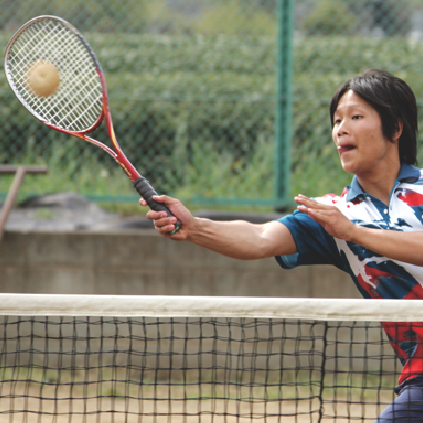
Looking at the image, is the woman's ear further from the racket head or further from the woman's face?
the racket head

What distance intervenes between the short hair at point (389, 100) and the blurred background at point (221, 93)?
2.73 m

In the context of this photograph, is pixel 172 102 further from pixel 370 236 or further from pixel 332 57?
pixel 370 236

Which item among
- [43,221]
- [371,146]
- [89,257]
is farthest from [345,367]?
[371,146]

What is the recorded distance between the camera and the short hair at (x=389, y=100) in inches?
84.2

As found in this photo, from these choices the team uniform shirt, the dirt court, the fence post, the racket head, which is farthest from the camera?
the fence post

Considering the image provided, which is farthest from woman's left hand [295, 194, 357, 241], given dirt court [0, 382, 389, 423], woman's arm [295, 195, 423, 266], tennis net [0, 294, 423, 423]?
dirt court [0, 382, 389, 423]

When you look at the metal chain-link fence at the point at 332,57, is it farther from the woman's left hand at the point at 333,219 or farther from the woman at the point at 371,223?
the woman's left hand at the point at 333,219

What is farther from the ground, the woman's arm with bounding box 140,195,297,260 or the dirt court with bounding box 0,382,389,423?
the woman's arm with bounding box 140,195,297,260

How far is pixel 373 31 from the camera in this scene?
510 cm

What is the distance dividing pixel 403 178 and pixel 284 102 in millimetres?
2902

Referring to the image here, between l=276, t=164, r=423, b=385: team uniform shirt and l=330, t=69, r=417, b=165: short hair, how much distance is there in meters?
0.12

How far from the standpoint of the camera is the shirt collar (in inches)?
84.9

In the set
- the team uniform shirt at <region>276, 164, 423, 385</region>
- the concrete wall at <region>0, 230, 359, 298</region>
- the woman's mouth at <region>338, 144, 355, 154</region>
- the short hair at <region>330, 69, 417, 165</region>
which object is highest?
the short hair at <region>330, 69, 417, 165</region>

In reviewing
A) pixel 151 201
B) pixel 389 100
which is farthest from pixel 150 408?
pixel 389 100
